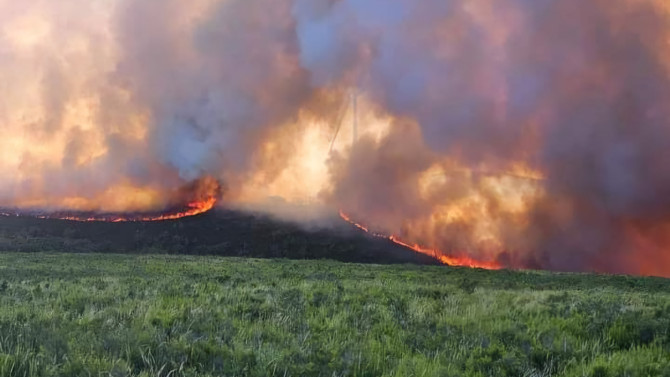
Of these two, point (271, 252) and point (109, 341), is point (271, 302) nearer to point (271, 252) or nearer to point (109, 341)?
point (109, 341)

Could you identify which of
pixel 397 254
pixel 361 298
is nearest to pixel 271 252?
pixel 397 254

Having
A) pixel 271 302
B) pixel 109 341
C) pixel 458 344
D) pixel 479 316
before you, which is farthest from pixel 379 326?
pixel 109 341

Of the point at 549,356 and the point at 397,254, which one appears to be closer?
the point at 549,356

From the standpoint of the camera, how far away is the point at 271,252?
194 m

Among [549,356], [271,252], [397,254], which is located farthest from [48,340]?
[271,252]

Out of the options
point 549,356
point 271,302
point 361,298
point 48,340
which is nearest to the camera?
point 48,340

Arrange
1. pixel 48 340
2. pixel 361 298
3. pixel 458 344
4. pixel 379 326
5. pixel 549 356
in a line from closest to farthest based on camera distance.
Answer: pixel 48 340
pixel 549 356
pixel 458 344
pixel 379 326
pixel 361 298

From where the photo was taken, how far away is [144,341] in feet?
25.1

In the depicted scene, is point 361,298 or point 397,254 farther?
point 397,254

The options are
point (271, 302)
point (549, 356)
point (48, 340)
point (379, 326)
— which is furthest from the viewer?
point (271, 302)

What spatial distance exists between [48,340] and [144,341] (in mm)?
1362

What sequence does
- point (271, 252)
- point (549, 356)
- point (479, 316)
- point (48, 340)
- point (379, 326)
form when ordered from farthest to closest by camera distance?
point (271, 252) → point (479, 316) → point (379, 326) → point (549, 356) → point (48, 340)

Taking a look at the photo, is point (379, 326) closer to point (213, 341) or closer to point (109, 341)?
point (213, 341)

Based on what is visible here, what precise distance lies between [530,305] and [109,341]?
1046 centimetres
